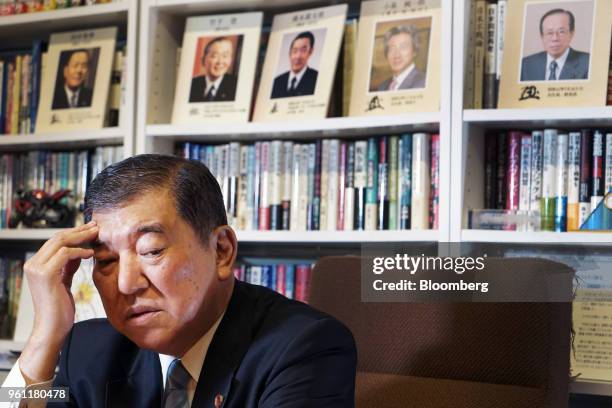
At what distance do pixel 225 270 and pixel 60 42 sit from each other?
164cm

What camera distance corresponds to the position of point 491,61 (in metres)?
2.10

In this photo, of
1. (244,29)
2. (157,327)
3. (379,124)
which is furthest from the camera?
(244,29)

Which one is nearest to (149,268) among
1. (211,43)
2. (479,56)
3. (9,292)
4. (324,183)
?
(324,183)

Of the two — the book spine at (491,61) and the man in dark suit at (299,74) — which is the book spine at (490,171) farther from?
the man in dark suit at (299,74)

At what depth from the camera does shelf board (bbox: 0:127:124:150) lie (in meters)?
2.43

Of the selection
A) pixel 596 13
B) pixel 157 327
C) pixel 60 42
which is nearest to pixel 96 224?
pixel 157 327

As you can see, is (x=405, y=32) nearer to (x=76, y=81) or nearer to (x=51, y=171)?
(x=76, y=81)

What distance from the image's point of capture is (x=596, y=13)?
200cm

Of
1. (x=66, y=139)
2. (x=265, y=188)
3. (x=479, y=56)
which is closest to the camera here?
(x=479, y=56)

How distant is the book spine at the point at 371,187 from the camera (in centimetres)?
220

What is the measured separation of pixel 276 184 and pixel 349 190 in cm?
21

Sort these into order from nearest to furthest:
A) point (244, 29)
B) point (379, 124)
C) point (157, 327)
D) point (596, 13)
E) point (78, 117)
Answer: point (157, 327) → point (596, 13) → point (379, 124) → point (244, 29) → point (78, 117)

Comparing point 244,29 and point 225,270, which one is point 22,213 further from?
point 225,270

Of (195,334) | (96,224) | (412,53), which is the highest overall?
(412,53)
